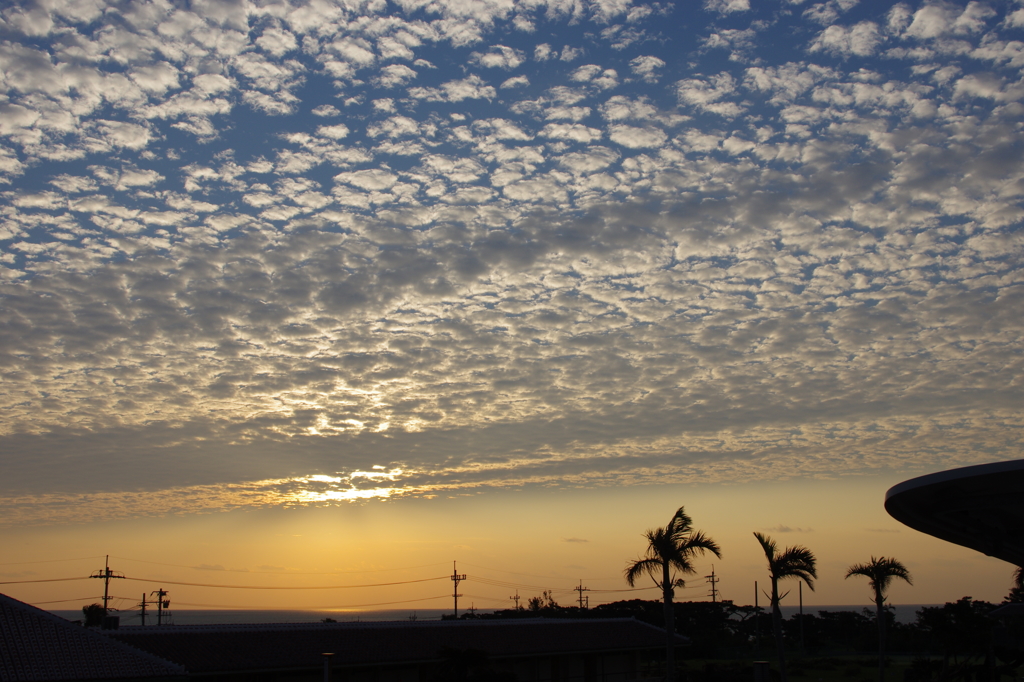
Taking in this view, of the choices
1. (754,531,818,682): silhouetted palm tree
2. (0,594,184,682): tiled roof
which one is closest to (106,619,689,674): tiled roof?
(0,594,184,682): tiled roof

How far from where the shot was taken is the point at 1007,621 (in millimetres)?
32406

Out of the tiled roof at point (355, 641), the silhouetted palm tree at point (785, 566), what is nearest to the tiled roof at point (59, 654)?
the tiled roof at point (355, 641)

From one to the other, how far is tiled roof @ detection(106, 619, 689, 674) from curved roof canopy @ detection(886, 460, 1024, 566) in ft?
64.7

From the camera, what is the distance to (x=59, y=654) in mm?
25578

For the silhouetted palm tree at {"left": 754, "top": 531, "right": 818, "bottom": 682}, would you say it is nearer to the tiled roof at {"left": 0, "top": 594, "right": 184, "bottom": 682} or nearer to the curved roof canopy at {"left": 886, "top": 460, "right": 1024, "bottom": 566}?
the curved roof canopy at {"left": 886, "top": 460, "right": 1024, "bottom": 566}

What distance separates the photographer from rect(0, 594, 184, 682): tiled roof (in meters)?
24.5

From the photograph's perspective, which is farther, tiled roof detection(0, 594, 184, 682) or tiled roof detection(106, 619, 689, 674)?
tiled roof detection(106, 619, 689, 674)

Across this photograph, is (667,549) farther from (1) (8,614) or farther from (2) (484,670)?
(1) (8,614)

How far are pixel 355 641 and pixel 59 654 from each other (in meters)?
11.4

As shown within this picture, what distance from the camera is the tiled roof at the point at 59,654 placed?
80.4 ft

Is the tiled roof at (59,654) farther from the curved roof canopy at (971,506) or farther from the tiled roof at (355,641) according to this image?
the curved roof canopy at (971,506)

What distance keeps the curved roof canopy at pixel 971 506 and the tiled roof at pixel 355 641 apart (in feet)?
64.7

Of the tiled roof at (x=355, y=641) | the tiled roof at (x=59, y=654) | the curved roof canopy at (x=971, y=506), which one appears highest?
the curved roof canopy at (x=971, y=506)

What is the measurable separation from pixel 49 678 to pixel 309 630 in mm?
10935
